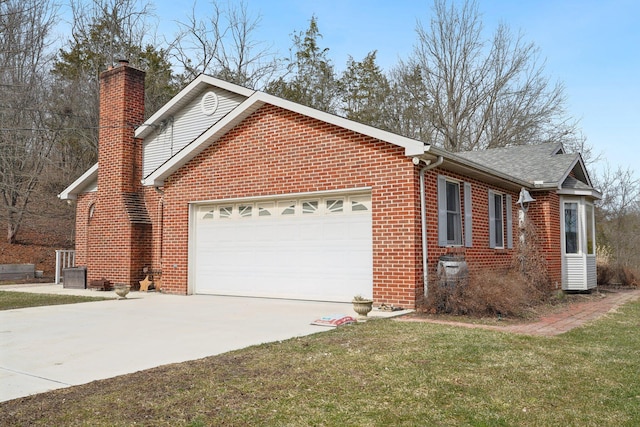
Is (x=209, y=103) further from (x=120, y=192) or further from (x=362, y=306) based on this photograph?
(x=362, y=306)

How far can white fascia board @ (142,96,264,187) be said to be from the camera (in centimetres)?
1259

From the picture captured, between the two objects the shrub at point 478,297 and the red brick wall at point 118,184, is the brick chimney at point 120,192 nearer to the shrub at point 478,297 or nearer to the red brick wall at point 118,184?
the red brick wall at point 118,184

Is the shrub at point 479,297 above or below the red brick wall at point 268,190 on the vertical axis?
below

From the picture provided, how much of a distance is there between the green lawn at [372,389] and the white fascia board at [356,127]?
4151 millimetres

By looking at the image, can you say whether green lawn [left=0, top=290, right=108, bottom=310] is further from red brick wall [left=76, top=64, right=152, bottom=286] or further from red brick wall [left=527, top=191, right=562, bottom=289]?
red brick wall [left=527, top=191, right=562, bottom=289]

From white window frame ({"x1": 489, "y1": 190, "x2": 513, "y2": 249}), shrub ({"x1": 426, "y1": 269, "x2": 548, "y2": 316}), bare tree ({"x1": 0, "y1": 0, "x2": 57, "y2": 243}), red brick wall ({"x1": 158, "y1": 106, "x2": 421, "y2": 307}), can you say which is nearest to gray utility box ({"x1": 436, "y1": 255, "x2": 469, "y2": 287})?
shrub ({"x1": 426, "y1": 269, "x2": 548, "y2": 316})

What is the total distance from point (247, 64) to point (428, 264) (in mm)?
22501

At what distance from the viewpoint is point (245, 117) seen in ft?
42.3

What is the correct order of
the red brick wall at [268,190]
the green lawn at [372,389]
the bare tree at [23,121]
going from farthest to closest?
the bare tree at [23,121]
the red brick wall at [268,190]
the green lawn at [372,389]

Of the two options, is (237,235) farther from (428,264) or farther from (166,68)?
(166,68)

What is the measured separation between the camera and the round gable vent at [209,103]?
51.7ft

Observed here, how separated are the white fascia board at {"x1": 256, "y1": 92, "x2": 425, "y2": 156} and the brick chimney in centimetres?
557

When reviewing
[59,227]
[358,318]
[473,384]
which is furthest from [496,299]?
[59,227]

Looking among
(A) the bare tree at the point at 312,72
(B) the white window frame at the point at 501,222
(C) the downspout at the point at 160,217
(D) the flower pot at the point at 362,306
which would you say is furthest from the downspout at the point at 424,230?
(A) the bare tree at the point at 312,72
